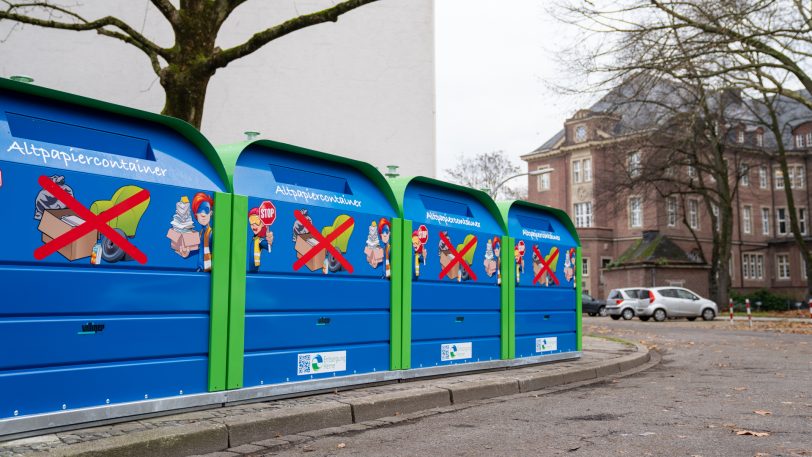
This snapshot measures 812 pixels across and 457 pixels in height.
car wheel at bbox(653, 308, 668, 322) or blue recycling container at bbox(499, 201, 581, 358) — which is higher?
blue recycling container at bbox(499, 201, 581, 358)

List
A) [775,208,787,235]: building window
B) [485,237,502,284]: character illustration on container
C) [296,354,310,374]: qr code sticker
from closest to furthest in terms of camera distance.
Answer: [296,354,310,374]: qr code sticker < [485,237,502,284]: character illustration on container < [775,208,787,235]: building window

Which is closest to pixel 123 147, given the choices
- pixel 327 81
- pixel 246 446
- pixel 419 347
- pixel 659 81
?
Result: pixel 246 446

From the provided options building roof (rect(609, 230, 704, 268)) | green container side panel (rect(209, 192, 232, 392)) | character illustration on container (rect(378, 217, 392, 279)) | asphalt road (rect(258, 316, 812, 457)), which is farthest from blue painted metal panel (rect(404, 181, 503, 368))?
building roof (rect(609, 230, 704, 268))

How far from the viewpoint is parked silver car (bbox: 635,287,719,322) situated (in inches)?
1176

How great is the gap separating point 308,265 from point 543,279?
4.72 metres

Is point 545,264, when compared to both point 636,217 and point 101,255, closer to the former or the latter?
point 101,255

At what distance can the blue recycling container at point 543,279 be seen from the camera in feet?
33.7

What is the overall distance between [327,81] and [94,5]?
5247mm

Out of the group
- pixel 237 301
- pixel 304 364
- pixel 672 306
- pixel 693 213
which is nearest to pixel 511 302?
pixel 304 364

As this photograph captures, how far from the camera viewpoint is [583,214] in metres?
54.7

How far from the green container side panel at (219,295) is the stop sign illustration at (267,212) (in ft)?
1.32

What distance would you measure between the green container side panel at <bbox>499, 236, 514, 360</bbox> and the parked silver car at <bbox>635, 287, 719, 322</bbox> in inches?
855

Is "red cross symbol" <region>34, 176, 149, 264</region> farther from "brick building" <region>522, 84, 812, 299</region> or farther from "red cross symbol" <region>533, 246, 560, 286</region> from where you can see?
"brick building" <region>522, 84, 812, 299</region>

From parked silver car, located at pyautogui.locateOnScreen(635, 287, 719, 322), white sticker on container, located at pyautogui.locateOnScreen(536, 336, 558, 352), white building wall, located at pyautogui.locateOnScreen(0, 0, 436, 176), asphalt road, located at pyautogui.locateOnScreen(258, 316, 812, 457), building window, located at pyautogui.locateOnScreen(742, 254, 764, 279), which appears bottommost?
asphalt road, located at pyautogui.locateOnScreen(258, 316, 812, 457)
